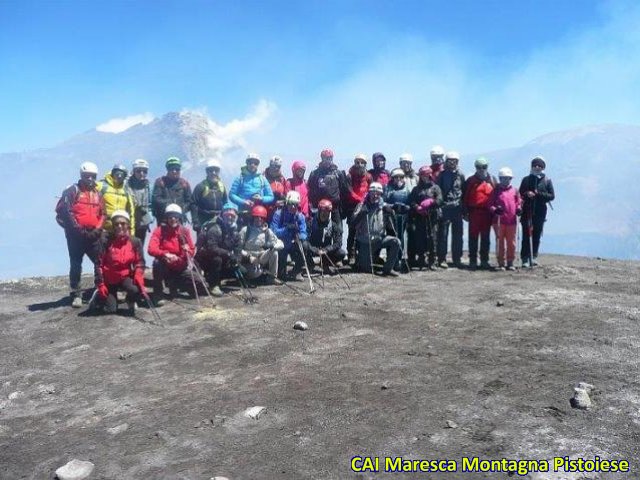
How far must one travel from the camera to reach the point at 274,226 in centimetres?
1238

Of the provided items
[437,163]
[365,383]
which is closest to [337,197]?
[437,163]

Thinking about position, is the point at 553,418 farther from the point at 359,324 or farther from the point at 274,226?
the point at 274,226

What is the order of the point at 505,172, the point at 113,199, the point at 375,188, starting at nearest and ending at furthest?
the point at 113,199, the point at 375,188, the point at 505,172

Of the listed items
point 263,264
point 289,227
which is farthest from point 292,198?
point 263,264

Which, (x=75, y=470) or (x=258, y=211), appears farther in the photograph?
A: (x=258, y=211)

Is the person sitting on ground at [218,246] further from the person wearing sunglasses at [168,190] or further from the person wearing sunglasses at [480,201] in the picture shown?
the person wearing sunglasses at [480,201]

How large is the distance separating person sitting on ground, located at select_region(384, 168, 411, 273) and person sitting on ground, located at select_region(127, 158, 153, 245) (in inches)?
268

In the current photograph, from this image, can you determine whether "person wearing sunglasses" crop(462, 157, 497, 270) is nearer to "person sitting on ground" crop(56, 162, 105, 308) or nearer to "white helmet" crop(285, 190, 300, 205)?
"white helmet" crop(285, 190, 300, 205)

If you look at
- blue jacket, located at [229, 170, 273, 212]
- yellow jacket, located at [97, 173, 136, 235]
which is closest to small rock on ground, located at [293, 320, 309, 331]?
blue jacket, located at [229, 170, 273, 212]

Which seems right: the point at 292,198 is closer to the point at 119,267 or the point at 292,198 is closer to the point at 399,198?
the point at 399,198

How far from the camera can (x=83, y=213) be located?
33.9 ft

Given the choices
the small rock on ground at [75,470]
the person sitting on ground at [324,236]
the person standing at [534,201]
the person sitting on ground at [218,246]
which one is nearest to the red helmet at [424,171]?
the person sitting on ground at [324,236]

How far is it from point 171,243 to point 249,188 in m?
2.77

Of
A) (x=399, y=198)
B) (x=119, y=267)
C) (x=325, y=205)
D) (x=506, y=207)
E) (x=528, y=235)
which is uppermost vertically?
(x=399, y=198)
